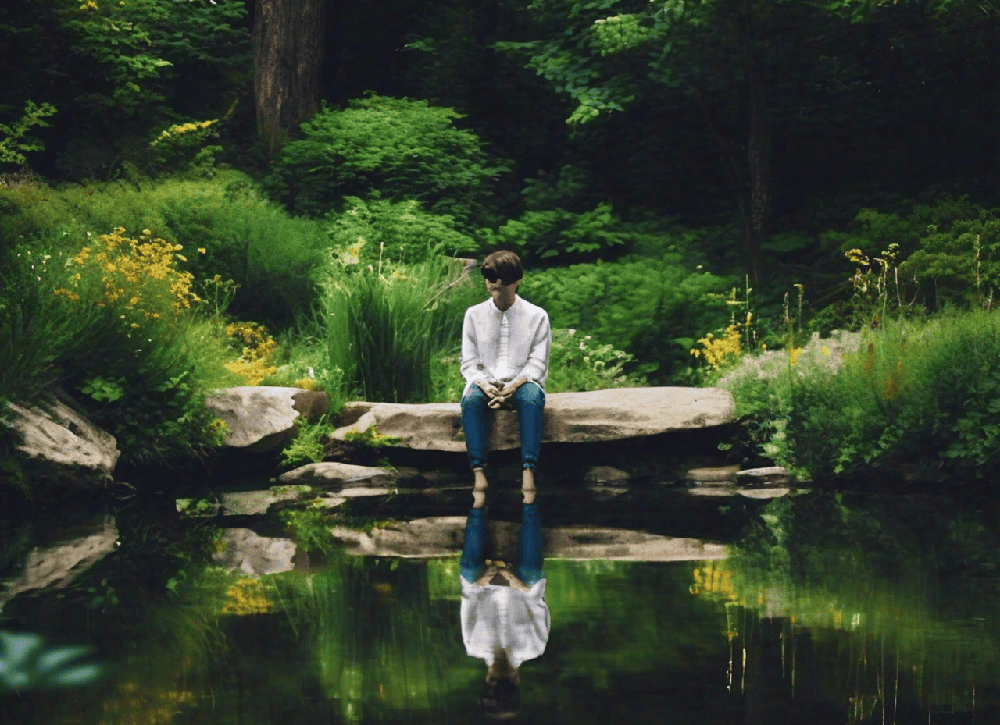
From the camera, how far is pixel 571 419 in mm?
8922

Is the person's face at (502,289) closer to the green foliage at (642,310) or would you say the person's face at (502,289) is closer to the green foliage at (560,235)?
the green foliage at (642,310)

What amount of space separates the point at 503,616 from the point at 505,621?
3.2 inches

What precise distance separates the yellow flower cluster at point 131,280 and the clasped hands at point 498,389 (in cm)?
250

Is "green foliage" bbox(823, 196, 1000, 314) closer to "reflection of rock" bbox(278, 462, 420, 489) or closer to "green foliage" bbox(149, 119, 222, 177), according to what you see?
"reflection of rock" bbox(278, 462, 420, 489)

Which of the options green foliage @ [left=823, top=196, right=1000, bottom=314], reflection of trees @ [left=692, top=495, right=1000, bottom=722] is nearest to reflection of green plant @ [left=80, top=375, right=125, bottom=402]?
reflection of trees @ [left=692, top=495, right=1000, bottom=722]

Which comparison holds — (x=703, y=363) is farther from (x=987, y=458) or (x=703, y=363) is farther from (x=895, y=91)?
(x=895, y=91)

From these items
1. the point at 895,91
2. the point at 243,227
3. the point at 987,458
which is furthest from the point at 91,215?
the point at 895,91

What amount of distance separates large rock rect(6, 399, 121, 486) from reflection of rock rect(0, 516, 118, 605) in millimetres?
752

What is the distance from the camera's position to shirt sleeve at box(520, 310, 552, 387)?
28.4 ft

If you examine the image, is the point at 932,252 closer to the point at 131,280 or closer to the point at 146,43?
the point at 131,280

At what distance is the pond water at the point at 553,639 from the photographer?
11.6 ft

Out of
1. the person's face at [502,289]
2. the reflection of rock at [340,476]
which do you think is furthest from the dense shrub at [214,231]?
the person's face at [502,289]

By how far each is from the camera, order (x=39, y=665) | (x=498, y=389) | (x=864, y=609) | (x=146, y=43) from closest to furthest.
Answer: (x=39, y=665) < (x=864, y=609) < (x=498, y=389) < (x=146, y=43)

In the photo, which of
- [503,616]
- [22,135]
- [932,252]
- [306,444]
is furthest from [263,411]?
[22,135]
